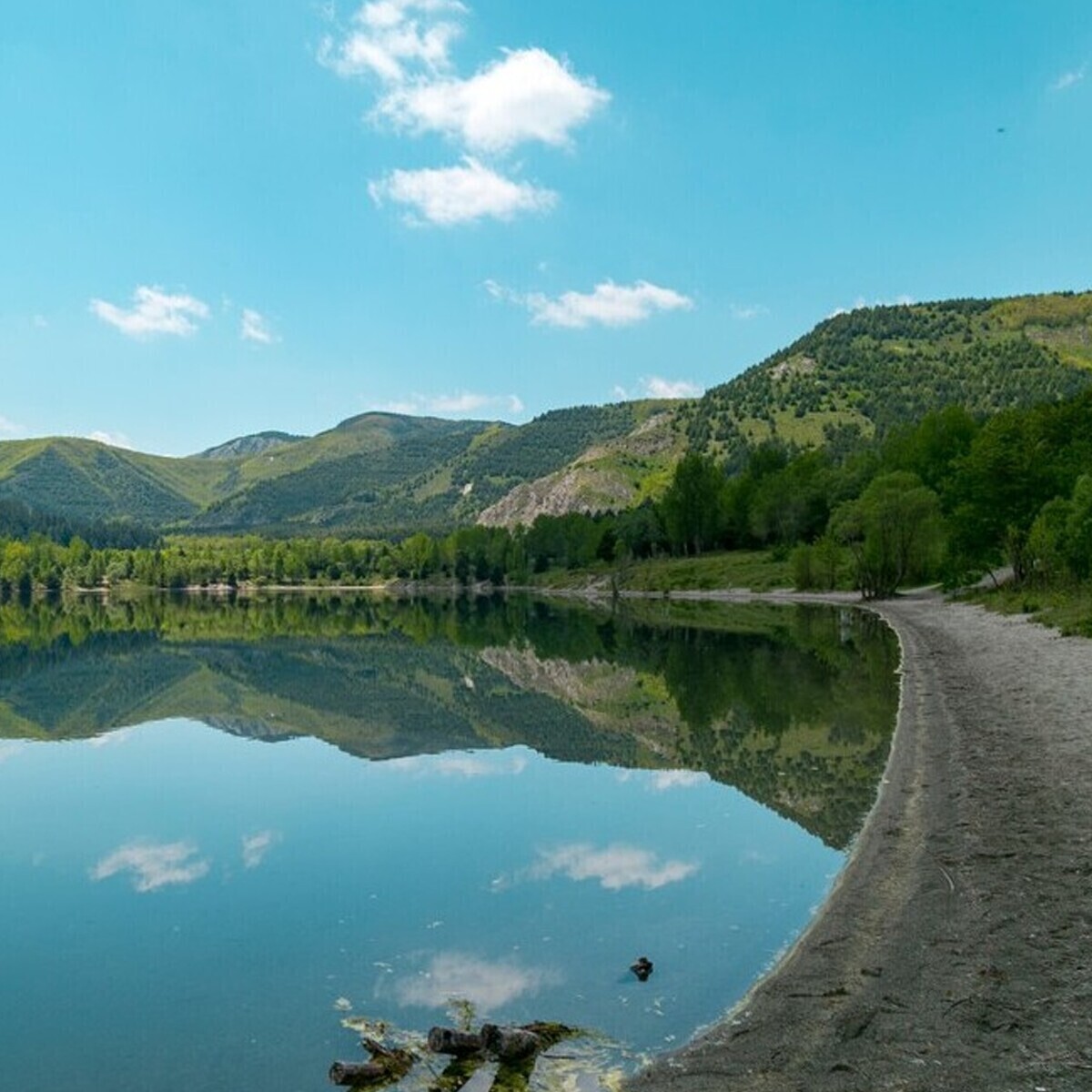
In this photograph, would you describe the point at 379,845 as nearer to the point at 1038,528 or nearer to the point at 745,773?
the point at 745,773

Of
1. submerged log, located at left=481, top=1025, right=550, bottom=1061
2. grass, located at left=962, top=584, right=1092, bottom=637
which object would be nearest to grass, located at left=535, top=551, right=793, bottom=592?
grass, located at left=962, top=584, right=1092, bottom=637

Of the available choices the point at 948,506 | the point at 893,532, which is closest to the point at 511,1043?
the point at 948,506

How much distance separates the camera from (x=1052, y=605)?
63562mm

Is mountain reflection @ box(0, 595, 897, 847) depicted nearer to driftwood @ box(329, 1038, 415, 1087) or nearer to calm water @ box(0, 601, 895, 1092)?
calm water @ box(0, 601, 895, 1092)

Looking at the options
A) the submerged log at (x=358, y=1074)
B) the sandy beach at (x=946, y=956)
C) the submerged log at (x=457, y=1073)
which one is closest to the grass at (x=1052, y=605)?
the sandy beach at (x=946, y=956)

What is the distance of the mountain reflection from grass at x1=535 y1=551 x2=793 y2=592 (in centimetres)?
3964

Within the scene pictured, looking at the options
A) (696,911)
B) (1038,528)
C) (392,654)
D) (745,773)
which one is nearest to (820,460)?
(1038,528)

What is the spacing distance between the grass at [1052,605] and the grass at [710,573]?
58320 millimetres

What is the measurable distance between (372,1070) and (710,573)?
513ft

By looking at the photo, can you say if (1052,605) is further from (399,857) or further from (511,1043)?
(511,1043)

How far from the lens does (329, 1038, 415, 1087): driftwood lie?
36.0 feet

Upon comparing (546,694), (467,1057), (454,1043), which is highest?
(454,1043)

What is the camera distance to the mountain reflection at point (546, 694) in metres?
30.4

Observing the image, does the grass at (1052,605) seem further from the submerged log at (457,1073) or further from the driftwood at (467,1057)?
the submerged log at (457,1073)
